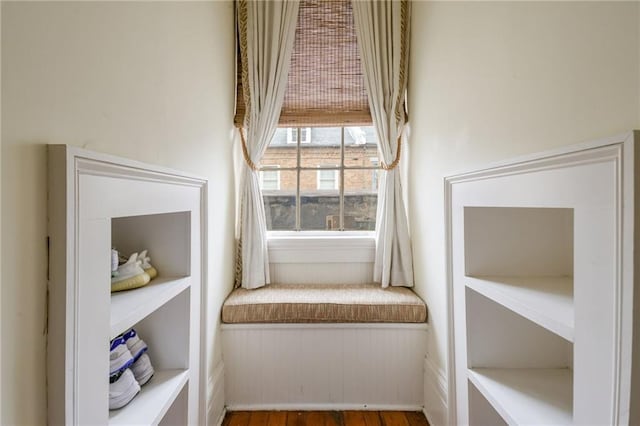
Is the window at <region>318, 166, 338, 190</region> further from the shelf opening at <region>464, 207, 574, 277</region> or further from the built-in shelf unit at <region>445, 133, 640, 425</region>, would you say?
the shelf opening at <region>464, 207, 574, 277</region>

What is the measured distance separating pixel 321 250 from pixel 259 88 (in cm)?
112

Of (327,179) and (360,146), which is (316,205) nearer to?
(327,179)

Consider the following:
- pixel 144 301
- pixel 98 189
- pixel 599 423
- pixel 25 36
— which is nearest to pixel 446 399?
pixel 599 423

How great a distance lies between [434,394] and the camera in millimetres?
1390

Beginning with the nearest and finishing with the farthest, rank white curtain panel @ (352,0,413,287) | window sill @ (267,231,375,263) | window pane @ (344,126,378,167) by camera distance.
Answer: white curtain panel @ (352,0,413,287)
window sill @ (267,231,375,263)
window pane @ (344,126,378,167)

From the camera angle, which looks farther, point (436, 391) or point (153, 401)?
point (436, 391)

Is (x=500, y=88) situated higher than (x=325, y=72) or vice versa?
(x=325, y=72)

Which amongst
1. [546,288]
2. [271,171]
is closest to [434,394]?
[546,288]

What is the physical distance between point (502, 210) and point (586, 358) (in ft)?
1.87

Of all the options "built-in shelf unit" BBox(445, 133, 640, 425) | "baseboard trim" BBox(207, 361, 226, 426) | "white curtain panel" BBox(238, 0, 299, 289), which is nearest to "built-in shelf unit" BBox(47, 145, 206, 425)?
"baseboard trim" BBox(207, 361, 226, 426)

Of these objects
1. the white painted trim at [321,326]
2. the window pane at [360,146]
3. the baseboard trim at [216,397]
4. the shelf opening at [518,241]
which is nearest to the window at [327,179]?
the window pane at [360,146]

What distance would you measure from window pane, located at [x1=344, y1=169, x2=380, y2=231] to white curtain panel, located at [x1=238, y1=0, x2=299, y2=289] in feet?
2.05

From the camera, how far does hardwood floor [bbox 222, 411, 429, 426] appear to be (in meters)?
1.44

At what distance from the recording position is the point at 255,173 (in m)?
1.80
